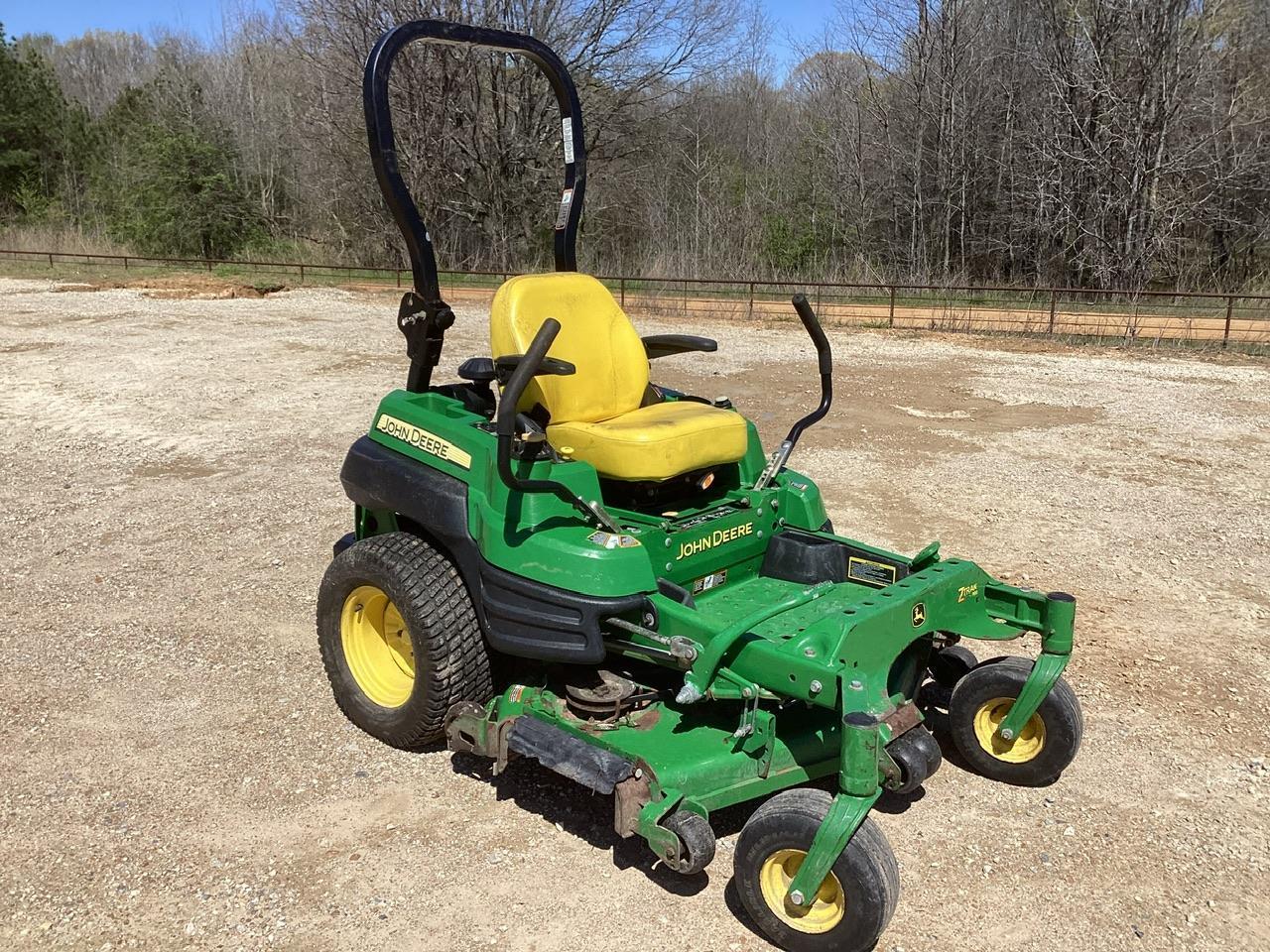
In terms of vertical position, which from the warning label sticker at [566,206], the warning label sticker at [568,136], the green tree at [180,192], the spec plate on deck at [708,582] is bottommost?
the spec plate on deck at [708,582]

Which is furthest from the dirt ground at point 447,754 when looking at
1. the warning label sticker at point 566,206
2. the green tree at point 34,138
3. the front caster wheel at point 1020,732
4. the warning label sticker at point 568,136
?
the green tree at point 34,138

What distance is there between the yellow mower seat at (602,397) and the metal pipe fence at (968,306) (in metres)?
10.8

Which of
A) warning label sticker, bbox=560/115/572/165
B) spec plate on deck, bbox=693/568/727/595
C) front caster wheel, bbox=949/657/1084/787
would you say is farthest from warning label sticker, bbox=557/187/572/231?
front caster wheel, bbox=949/657/1084/787

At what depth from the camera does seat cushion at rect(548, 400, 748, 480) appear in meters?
3.43

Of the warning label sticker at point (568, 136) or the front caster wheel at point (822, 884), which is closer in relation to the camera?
the front caster wheel at point (822, 884)

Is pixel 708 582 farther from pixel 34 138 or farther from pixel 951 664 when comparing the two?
pixel 34 138

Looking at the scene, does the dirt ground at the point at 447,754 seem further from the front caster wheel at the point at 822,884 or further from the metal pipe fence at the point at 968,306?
the metal pipe fence at the point at 968,306

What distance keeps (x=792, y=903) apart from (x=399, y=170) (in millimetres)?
2680

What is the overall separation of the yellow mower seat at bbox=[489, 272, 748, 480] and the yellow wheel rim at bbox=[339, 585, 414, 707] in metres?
0.91

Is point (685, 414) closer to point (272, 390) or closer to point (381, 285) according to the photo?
point (272, 390)

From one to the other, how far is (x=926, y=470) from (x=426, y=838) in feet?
16.9

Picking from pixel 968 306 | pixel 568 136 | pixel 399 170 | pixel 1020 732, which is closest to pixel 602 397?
pixel 399 170

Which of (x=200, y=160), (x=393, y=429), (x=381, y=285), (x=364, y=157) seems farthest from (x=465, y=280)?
(x=393, y=429)

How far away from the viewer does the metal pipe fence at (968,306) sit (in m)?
13.8
